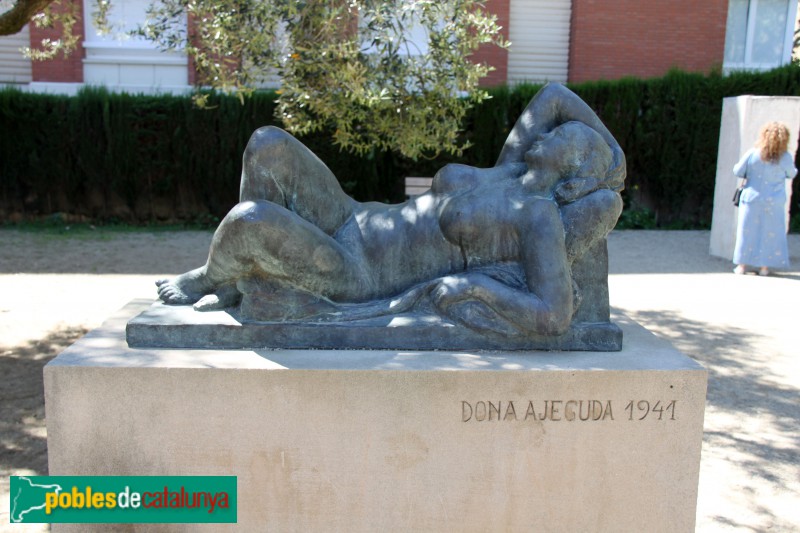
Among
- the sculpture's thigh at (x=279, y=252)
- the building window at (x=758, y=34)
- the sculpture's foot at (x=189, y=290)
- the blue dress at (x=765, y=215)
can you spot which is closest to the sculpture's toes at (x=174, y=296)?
the sculpture's foot at (x=189, y=290)

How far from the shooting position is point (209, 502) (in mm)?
2730

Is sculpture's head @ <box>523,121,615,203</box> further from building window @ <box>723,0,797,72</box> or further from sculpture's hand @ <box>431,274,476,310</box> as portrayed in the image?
building window @ <box>723,0,797,72</box>

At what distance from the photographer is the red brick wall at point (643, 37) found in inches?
523

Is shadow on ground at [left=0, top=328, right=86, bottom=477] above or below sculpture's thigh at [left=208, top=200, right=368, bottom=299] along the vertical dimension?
below

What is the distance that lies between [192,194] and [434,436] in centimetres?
1046

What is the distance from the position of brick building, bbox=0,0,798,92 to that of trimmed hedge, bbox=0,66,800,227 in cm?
96

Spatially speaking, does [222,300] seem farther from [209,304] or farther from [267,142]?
[267,142]

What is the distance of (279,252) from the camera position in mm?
2830

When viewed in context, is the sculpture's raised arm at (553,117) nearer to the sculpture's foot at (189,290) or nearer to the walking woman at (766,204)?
the sculpture's foot at (189,290)

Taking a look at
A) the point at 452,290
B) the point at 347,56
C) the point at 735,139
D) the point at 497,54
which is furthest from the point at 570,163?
the point at 497,54

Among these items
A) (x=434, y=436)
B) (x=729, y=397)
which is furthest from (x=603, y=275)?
(x=729, y=397)

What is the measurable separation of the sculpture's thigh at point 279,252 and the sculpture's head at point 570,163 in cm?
86

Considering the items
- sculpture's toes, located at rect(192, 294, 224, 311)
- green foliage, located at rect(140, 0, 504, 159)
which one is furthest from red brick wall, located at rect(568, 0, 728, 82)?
sculpture's toes, located at rect(192, 294, 224, 311)

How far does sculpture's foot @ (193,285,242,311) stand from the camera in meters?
3.09
